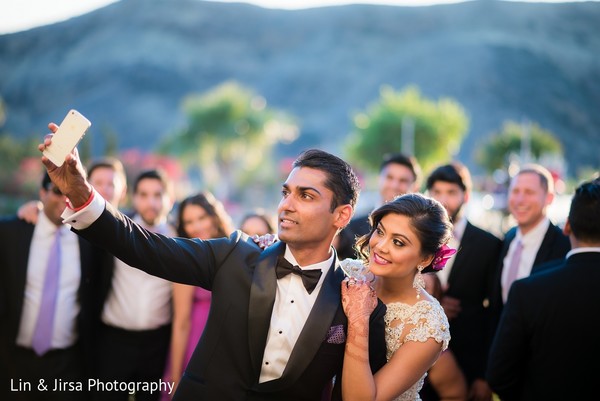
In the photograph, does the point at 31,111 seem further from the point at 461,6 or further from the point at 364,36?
the point at 461,6

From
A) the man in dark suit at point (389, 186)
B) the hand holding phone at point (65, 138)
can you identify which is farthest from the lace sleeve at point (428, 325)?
the man in dark suit at point (389, 186)

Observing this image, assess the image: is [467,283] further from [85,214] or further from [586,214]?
[85,214]

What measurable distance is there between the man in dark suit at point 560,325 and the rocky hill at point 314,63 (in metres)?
97.6

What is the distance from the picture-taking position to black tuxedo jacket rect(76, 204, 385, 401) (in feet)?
9.12

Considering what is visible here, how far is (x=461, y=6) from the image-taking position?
15300cm

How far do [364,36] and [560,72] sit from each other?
51571 millimetres

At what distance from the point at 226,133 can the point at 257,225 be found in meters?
53.4

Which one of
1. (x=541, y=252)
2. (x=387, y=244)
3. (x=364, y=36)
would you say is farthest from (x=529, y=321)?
(x=364, y=36)

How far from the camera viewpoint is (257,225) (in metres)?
5.66

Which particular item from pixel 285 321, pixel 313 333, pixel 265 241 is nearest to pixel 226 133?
pixel 265 241

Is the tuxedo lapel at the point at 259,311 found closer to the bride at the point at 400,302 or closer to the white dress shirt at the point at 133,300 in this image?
the bride at the point at 400,302

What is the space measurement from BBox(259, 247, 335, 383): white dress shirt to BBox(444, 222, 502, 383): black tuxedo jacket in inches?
98.6

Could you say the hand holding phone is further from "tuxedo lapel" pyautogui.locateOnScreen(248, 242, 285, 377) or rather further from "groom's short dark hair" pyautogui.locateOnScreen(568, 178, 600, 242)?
"groom's short dark hair" pyautogui.locateOnScreen(568, 178, 600, 242)

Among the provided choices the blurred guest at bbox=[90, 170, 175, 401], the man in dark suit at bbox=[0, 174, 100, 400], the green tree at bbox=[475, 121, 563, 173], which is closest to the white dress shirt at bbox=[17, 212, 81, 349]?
the man in dark suit at bbox=[0, 174, 100, 400]
